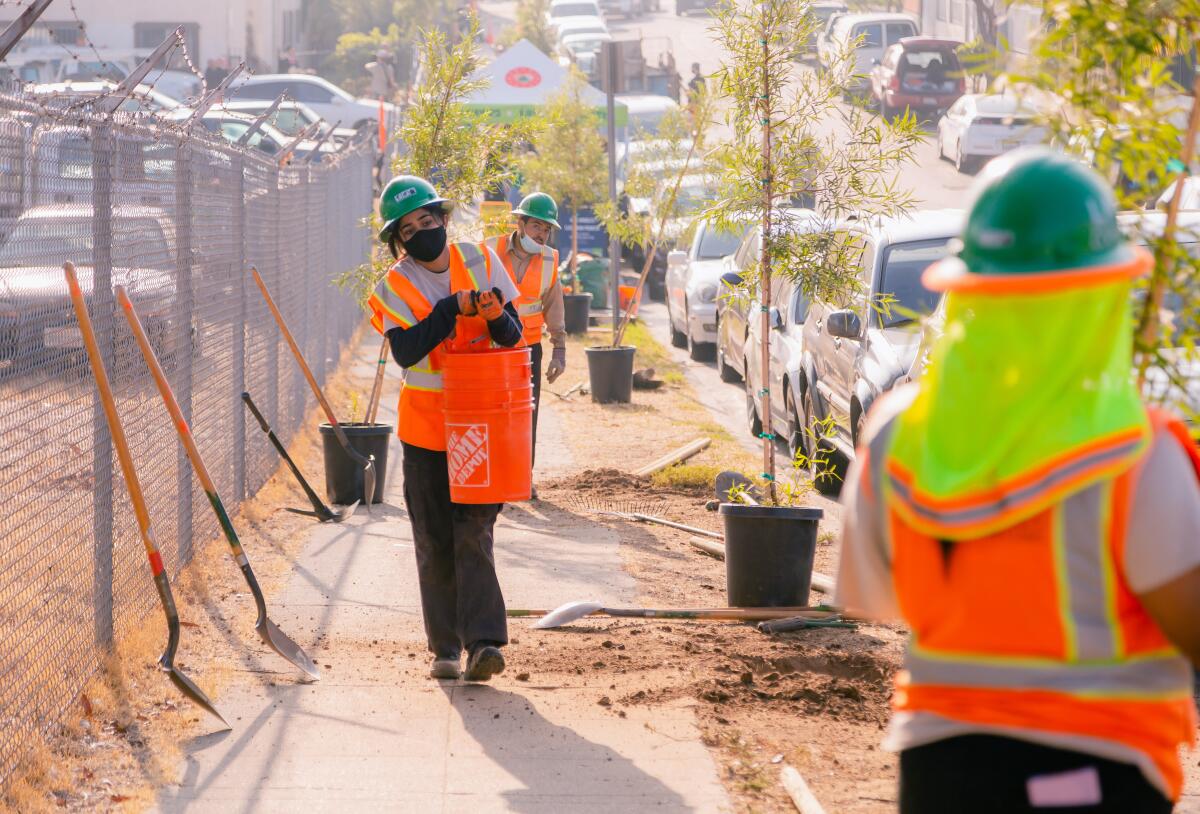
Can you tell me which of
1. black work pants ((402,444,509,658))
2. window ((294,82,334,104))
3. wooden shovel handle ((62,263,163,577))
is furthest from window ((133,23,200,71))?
wooden shovel handle ((62,263,163,577))

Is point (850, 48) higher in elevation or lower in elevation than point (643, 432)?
higher

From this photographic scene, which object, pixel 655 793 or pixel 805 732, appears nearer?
pixel 655 793

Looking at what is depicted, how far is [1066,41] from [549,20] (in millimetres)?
59634

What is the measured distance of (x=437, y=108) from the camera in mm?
11461

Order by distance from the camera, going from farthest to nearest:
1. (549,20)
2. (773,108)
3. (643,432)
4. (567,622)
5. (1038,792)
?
1. (549,20)
2. (643,432)
3. (773,108)
4. (567,622)
5. (1038,792)

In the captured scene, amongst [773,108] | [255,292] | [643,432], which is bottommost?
[643,432]

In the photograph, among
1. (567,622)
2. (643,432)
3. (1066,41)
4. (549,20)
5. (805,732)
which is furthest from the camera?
(549,20)

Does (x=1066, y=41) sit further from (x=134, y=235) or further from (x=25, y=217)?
(x=134, y=235)

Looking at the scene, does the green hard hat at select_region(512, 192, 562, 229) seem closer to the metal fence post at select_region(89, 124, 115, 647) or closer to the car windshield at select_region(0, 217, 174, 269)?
the car windshield at select_region(0, 217, 174, 269)

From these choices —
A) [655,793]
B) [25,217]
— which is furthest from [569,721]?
[25,217]

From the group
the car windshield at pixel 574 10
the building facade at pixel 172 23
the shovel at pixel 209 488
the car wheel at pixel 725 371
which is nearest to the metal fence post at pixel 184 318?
the shovel at pixel 209 488

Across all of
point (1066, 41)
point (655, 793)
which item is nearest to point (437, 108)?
point (655, 793)

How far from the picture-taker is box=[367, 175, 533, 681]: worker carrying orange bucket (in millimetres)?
5738

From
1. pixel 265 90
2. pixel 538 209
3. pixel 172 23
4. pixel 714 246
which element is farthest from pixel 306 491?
pixel 172 23
